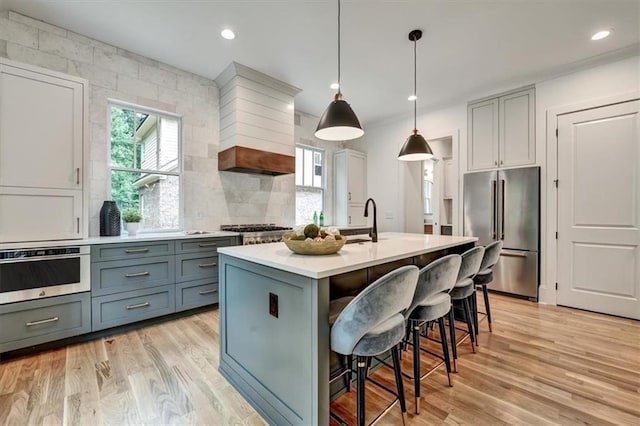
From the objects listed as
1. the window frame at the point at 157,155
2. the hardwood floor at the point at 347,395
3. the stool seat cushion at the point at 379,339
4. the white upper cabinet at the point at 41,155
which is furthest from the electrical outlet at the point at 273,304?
the window frame at the point at 157,155

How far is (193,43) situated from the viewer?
3.06 meters

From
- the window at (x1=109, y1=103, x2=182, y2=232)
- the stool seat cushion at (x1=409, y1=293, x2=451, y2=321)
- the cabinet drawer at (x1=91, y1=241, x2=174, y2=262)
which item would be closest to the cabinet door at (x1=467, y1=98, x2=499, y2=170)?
the stool seat cushion at (x1=409, y1=293, x2=451, y2=321)

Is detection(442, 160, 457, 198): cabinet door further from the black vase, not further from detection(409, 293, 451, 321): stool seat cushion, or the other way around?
the black vase

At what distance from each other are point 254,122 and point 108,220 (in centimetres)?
202

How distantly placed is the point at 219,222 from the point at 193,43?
2.14 meters

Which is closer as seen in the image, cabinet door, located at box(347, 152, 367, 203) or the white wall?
the white wall

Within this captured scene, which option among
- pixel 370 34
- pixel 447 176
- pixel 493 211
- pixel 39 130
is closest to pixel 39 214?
pixel 39 130

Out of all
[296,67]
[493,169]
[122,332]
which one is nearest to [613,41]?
[493,169]

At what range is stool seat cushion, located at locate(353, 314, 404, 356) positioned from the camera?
136 centimetres

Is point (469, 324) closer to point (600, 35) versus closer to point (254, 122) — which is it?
point (600, 35)

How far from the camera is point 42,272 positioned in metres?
2.29

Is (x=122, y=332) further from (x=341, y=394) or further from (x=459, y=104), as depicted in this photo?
(x=459, y=104)

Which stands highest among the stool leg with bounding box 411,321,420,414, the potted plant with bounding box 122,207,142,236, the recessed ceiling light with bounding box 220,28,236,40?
the recessed ceiling light with bounding box 220,28,236,40

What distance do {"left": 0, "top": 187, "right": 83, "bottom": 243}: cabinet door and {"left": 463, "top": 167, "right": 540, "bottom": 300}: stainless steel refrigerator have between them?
4765mm
